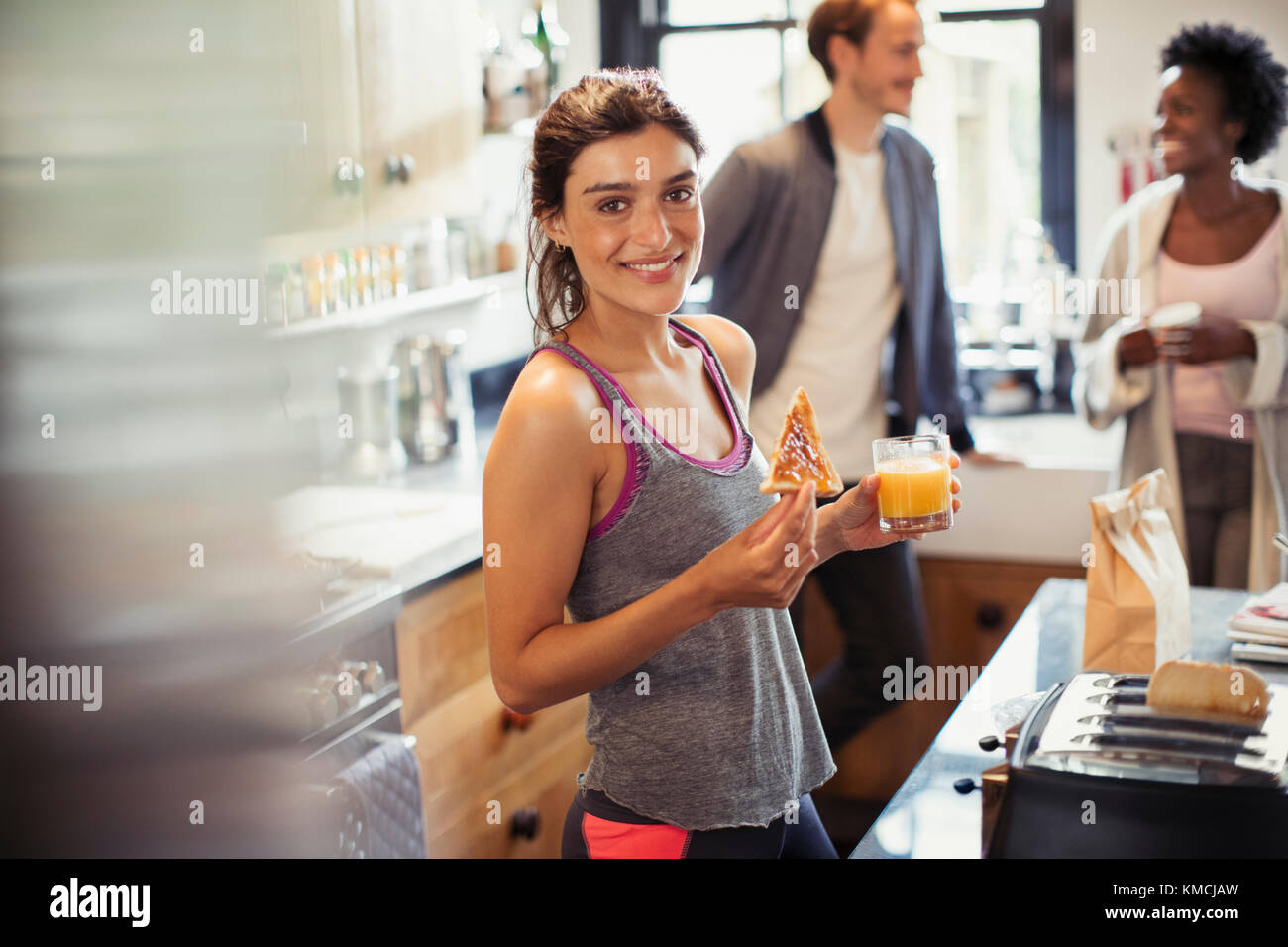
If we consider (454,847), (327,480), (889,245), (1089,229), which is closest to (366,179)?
(327,480)

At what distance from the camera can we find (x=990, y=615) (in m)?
2.85

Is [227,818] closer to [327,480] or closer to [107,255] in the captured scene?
[107,255]

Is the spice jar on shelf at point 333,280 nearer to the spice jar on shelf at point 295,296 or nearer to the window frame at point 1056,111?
the spice jar on shelf at point 295,296

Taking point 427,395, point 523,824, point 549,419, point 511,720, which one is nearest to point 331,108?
point 427,395

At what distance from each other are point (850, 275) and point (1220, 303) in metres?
0.66

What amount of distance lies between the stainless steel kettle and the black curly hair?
64.2 inches

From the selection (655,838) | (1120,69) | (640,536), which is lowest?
(655,838)

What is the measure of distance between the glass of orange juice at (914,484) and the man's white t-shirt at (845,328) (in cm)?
111

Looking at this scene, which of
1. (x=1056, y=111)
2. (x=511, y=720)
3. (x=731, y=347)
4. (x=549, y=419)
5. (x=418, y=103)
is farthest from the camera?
(x=1056, y=111)

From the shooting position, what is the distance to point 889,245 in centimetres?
250

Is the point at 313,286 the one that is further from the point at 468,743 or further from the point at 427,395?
the point at 468,743
